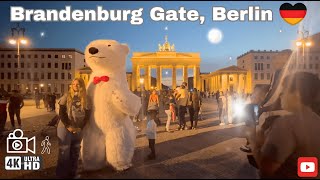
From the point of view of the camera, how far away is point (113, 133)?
565cm

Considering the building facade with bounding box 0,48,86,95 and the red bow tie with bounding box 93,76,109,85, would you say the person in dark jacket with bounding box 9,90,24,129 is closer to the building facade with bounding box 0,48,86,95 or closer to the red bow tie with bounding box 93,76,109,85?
the red bow tie with bounding box 93,76,109,85

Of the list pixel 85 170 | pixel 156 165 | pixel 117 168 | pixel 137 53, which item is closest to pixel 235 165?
pixel 156 165

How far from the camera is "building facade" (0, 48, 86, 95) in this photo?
2881 inches

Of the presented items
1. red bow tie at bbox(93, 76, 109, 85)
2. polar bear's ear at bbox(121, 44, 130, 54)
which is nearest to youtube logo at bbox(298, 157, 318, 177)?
red bow tie at bbox(93, 76, 109, 85)

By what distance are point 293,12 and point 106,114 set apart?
330 centimetres

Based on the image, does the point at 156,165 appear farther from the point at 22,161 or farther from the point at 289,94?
the point at 289,94

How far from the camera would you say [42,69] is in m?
79.0

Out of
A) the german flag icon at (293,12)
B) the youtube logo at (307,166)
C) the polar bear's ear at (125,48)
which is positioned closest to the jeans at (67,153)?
the polar bear's ear at (125,48)

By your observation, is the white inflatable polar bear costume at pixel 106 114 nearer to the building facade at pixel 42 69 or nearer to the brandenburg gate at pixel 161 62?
the brandenburg gate at pixel 161 62

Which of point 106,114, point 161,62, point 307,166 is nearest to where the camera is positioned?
point 307,166

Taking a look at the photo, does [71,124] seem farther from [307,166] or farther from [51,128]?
[51,128]

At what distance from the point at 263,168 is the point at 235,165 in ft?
9.40

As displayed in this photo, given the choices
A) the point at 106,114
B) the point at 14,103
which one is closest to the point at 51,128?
the point at 14,103

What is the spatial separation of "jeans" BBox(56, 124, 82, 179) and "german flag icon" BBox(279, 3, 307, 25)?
3.65 m
